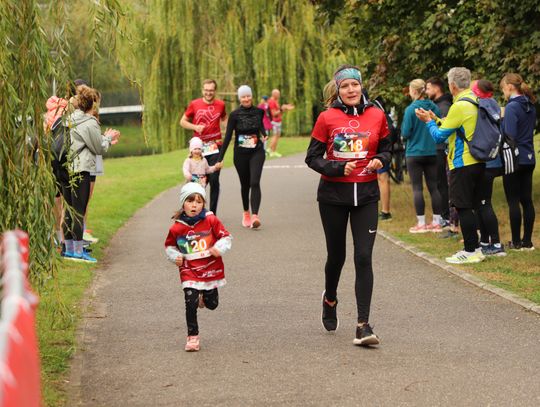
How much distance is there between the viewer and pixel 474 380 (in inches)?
247

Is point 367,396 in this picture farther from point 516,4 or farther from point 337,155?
→ point 516,4

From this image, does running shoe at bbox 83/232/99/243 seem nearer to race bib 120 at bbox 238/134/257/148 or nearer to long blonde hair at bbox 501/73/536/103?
race bib 120 at bbox 238/134/257/148

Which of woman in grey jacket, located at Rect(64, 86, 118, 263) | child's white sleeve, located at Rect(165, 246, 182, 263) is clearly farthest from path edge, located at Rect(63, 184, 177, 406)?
child's white sleeve, located at Rect(165, 246, 182, 263)

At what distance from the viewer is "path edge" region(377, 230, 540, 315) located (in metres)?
8.72

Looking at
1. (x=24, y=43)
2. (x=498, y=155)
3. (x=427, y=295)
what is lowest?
(x=427, y=295)

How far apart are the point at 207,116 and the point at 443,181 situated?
11.0 ft

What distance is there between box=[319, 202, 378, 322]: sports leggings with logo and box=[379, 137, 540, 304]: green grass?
78.2 inches

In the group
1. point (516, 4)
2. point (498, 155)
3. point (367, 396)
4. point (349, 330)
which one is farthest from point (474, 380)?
point (516, 4)

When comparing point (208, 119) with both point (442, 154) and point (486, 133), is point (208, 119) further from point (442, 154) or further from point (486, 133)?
point (486, 133)

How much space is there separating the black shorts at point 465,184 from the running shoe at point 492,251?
31.2 inches

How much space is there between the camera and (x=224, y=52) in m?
35.0

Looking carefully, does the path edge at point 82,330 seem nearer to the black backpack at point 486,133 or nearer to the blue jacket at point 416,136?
the black backpack at point 486,133

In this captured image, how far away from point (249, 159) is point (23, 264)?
12512mm

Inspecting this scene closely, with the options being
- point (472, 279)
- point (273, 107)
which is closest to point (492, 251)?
point (472, 279)
